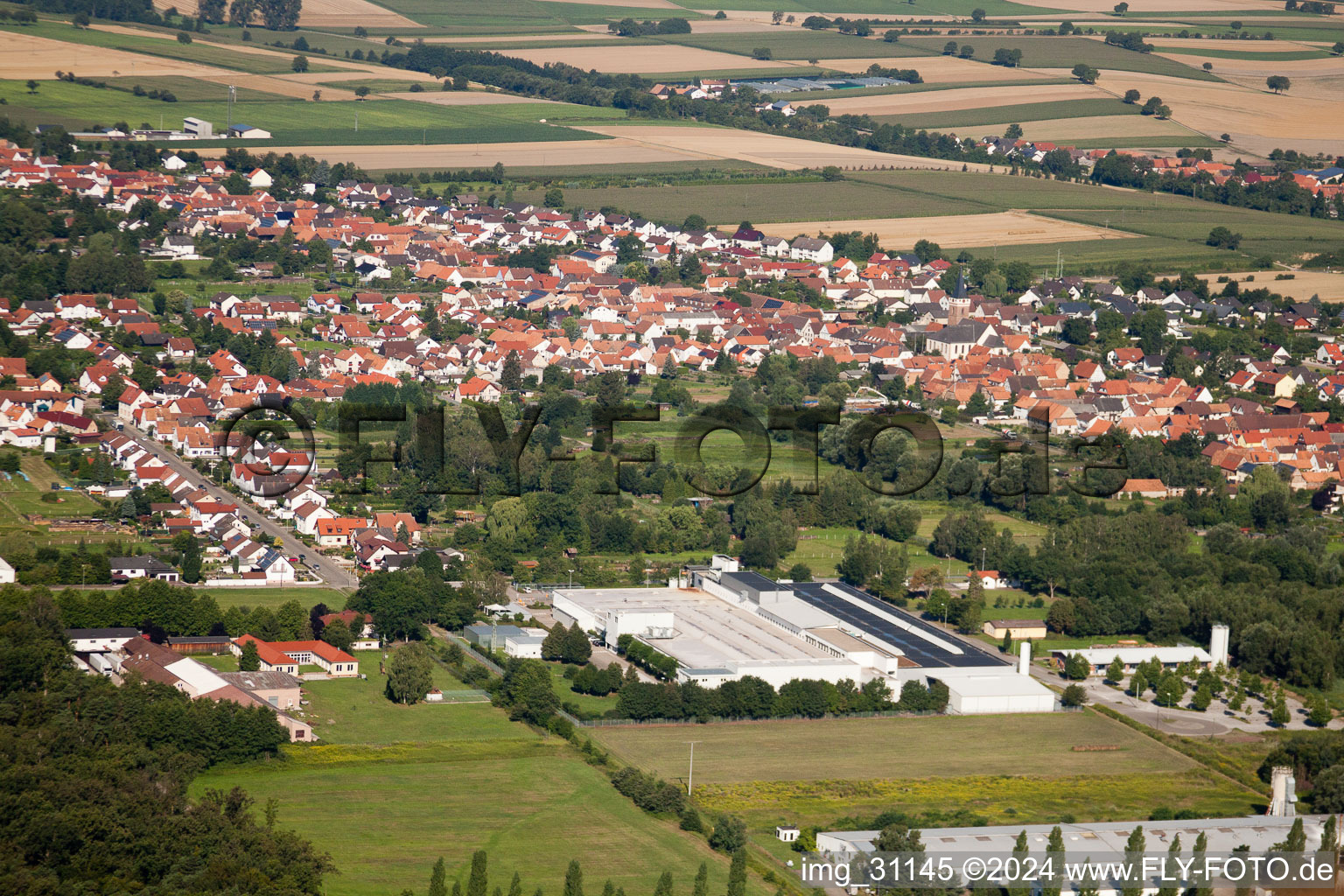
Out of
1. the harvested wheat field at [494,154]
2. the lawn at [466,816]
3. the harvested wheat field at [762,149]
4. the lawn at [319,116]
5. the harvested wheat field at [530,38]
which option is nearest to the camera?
the lawn at [466,816]

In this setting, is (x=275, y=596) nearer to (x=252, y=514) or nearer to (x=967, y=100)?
(x=252, y=514)

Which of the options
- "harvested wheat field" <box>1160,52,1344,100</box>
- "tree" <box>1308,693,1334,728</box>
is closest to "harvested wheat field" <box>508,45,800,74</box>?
"harvested wheat field" <box>1160,52,1344,100</box>

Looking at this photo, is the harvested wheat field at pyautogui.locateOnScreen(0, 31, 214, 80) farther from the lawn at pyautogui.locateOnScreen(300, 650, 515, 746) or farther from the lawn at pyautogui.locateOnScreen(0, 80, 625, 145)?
the lawn at pyautogui.locateOnScreen(300, 650, 515, 746)

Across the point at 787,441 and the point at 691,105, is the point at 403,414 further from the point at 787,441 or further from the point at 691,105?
the point at 691,105

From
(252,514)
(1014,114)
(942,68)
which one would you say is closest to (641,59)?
(942,68)

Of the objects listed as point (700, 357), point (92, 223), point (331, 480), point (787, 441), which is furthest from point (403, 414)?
point (92, 223)

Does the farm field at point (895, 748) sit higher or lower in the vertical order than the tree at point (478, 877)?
lower

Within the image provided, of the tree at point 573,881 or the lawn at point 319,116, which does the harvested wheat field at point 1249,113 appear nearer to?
the lawn at point 319,116

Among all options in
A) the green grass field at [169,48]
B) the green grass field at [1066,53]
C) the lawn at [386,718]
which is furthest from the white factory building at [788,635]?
the green grass field at [1066,53]
